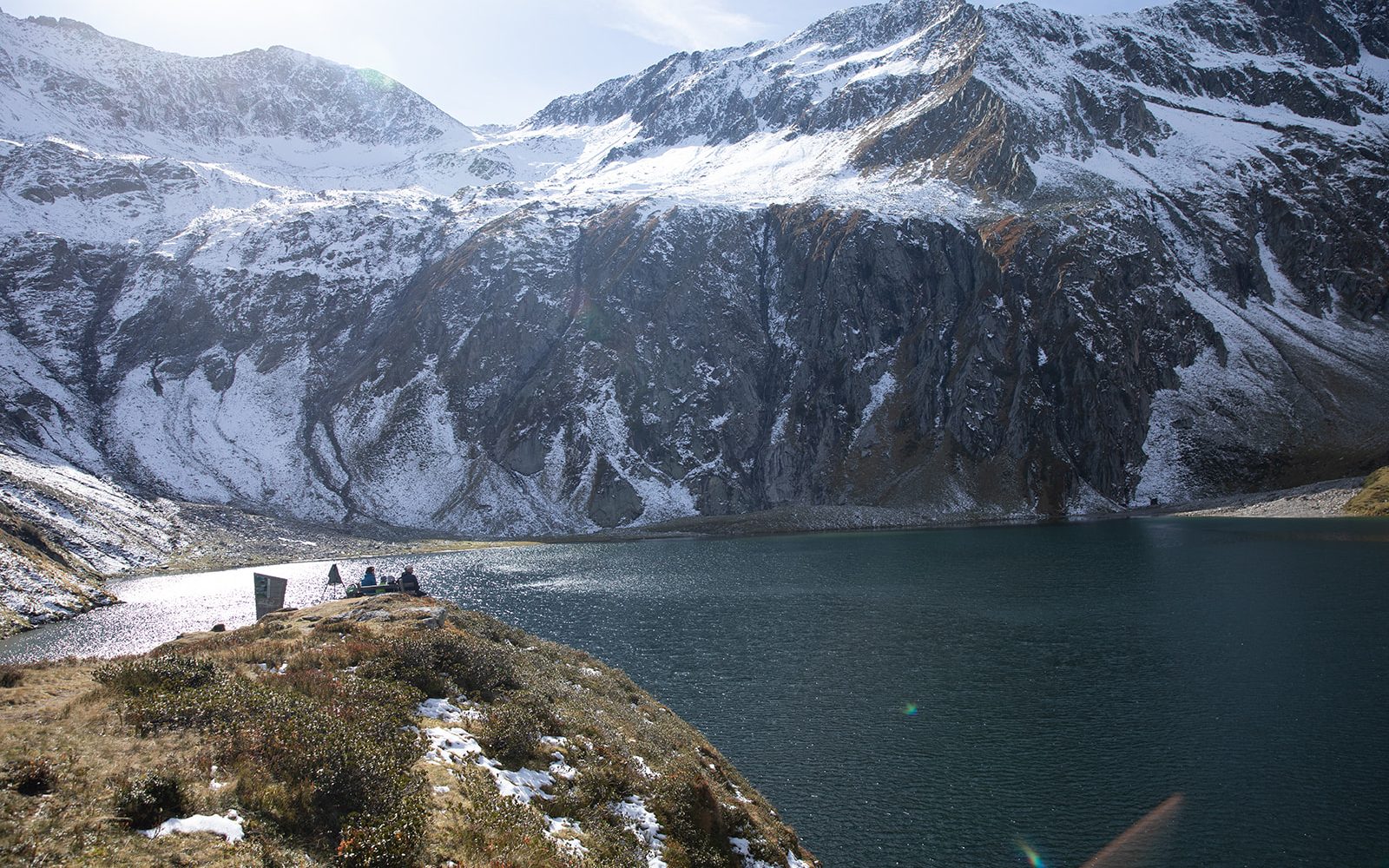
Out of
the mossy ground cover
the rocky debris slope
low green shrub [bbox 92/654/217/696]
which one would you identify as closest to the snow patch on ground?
low green shrub [bbox 92/654/217/696]

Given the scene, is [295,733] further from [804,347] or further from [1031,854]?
[804,347]

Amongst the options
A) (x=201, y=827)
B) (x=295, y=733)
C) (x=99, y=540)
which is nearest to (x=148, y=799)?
(x=201, y=827)

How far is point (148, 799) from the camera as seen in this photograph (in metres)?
10.2

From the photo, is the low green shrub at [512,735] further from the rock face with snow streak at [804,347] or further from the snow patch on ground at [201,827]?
the rock face with snow streak at [804,347]

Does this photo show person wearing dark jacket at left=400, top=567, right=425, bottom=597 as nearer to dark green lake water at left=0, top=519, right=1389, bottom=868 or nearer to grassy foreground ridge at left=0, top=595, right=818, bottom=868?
dark green lake water at left=0, top=519, right=1389, bottom=868

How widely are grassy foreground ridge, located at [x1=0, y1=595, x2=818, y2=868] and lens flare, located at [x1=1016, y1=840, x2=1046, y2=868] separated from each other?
22.8 ft

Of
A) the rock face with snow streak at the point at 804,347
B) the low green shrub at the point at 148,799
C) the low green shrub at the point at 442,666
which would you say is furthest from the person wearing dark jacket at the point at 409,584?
the rock face with snow streak at the point at 804,347

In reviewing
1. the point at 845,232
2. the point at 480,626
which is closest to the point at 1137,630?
the point at 480,626

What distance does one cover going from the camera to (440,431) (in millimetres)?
165125

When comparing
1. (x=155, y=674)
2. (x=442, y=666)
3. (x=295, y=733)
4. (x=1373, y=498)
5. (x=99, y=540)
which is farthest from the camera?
(x=1373, y=498)

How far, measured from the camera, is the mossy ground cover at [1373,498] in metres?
99.2

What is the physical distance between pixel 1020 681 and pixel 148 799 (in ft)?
120

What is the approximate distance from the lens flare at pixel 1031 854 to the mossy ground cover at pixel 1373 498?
11047 centimetres

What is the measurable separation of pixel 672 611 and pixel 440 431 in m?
119
